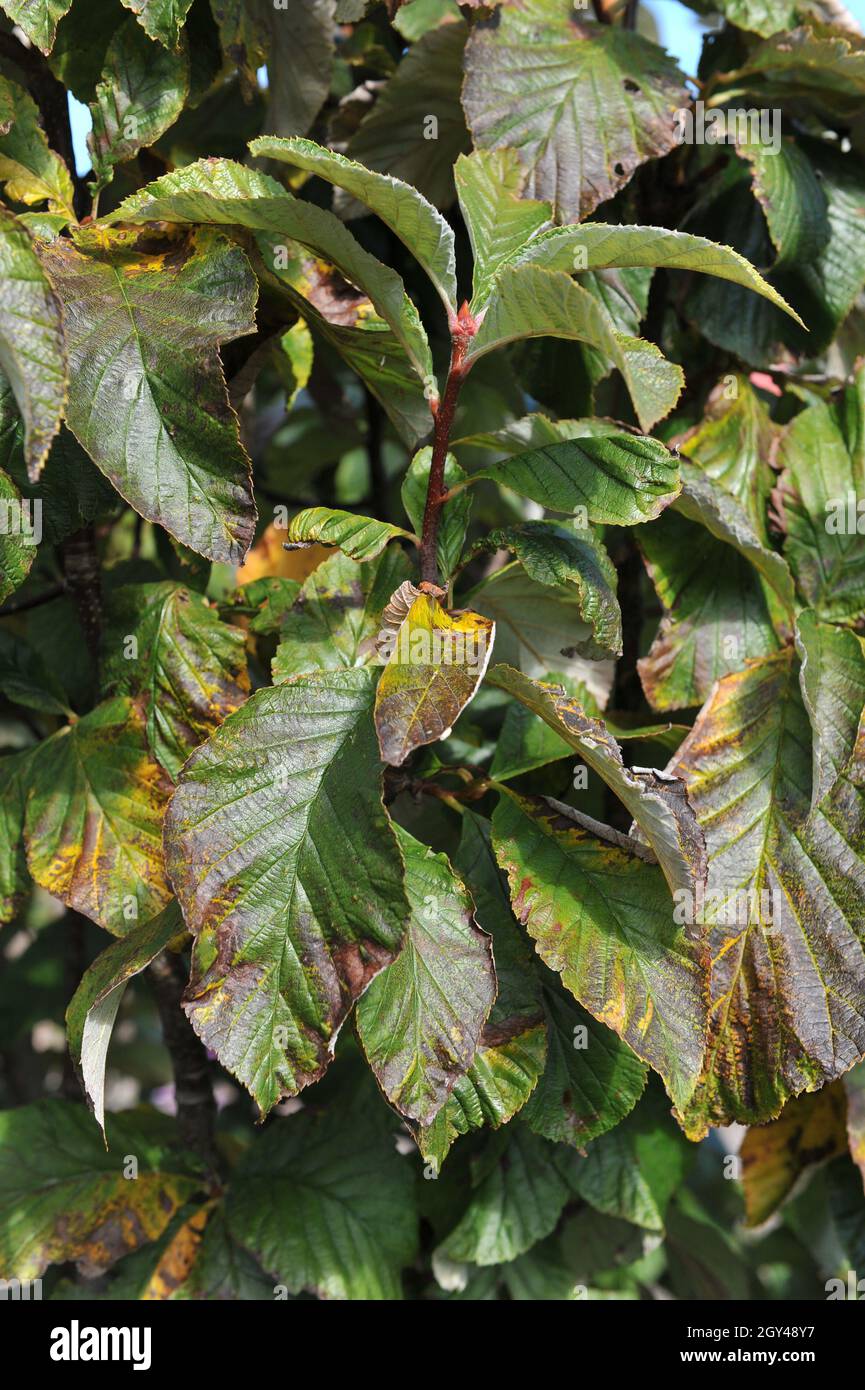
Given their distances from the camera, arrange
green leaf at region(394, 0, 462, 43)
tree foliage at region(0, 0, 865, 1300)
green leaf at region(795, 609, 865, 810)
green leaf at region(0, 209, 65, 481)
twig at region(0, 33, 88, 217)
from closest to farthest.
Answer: green leaf at region(0, 209, 65, 481)
tree foliage at region(0, 0, 865, 1300)
green leaf at region(795, 609, 865, 810)
twig at region(0, 33, 88, 217)
green leaf at region(394, 0, 462, 43)

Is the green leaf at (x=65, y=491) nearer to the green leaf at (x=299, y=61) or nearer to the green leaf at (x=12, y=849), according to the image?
the green leaf at (x=12, y=849)

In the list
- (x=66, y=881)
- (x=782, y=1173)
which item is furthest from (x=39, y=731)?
(x=782, y=1173)

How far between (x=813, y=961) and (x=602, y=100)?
0.68 meters

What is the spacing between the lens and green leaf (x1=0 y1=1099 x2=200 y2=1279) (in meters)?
1.03

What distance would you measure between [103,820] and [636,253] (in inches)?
20.8

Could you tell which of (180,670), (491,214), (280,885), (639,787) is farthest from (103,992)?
(491,214)

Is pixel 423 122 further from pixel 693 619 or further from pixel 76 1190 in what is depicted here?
pixel 76 1190

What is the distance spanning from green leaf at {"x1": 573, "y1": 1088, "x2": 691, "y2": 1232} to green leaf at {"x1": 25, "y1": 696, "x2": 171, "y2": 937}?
488 mm

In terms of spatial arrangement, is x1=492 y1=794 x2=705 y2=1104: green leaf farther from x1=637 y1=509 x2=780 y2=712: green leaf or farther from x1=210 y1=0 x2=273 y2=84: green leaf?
x1=210 y1=0 x2=273 y2=84: green leaf

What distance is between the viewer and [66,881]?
87 centimetres

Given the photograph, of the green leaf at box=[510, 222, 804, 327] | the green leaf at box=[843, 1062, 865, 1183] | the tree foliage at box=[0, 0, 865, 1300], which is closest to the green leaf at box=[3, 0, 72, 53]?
the tree foliage at box=[0, 0, 865, 1300]

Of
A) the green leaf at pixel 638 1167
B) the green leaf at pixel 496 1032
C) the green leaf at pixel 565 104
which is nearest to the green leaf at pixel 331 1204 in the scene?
the green leaf at pixel 638 1167

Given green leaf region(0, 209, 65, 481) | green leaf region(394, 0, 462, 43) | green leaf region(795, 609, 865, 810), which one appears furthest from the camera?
green leaf region(394, 0, 462, 43)

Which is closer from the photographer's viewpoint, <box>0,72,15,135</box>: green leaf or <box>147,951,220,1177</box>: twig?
<box>0,72,15,135</box>: green leaf
